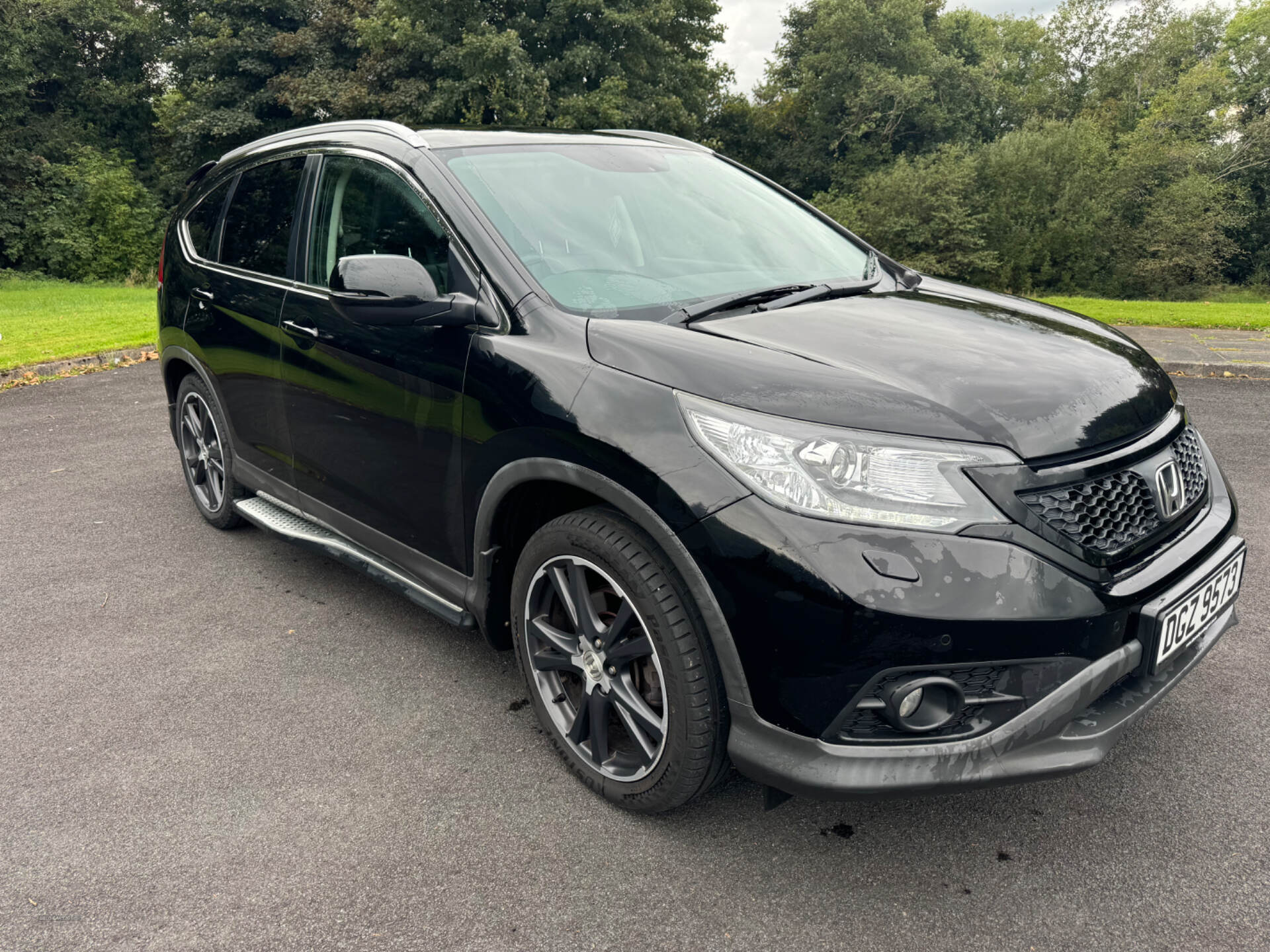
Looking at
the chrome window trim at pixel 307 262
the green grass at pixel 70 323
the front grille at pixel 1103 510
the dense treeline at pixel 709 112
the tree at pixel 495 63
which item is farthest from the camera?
the dense treeline at pixel 709 112

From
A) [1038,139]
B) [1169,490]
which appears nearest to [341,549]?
[1169,490]

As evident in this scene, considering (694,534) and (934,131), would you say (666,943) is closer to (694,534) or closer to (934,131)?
(694,534)

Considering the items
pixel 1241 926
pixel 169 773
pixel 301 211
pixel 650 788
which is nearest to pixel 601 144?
pixel 301 211

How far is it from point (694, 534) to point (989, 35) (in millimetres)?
66241

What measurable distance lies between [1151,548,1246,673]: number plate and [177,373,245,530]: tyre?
3.83m

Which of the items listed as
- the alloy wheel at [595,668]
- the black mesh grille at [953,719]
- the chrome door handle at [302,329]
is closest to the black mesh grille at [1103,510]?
the black mesh grille at [953,719]

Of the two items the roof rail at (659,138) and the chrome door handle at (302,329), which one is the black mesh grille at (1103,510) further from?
the chrome door handle at (302,329)

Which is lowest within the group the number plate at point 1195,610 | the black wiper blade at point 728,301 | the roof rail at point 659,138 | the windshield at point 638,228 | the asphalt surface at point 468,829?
the asphalt surface at point 468,829

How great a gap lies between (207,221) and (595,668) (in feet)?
10.7

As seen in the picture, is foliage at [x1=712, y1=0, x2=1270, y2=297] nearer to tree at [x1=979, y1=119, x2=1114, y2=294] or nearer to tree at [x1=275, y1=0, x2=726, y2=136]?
tree at [x1=979, y1=119, x2=1114, y2=294]

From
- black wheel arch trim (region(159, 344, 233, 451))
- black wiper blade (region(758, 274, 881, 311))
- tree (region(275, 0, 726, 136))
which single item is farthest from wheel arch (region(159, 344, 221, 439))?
tree (region(275, 0, 726, 136))

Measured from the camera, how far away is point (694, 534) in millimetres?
2152

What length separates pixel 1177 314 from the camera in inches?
492

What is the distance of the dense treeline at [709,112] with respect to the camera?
103ft
